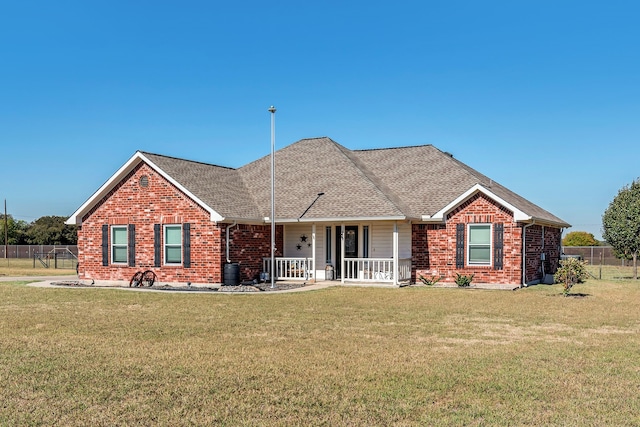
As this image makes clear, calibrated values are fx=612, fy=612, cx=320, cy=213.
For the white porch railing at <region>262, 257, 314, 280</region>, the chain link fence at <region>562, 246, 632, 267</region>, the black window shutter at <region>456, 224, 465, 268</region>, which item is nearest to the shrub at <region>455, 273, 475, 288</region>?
the black window shutter at <region>456, 224, 465, 268</region>

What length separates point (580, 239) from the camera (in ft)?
202

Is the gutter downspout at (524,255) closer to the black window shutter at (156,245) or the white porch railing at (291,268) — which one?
the white porch railing at (291,268)

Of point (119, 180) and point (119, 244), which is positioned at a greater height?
point (119, 180)

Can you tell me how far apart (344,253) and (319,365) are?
1603cm

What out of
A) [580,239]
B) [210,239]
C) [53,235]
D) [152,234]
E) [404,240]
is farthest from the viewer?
[53,235]

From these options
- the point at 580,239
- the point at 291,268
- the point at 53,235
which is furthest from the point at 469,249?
the point at 53,235

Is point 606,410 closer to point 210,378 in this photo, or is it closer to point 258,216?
point 210,378

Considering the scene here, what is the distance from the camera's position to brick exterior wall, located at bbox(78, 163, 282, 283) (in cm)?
2291

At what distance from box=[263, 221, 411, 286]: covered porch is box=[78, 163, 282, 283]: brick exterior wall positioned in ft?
3.13

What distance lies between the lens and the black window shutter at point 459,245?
2342 cm

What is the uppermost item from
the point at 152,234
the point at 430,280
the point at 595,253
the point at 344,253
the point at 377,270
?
the point at 152,234

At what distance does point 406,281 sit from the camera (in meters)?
24.3

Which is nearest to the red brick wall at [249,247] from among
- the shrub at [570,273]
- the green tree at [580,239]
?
the shrub at [570,273]

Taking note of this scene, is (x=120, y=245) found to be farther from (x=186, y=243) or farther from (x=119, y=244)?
(x=186, y=243)
